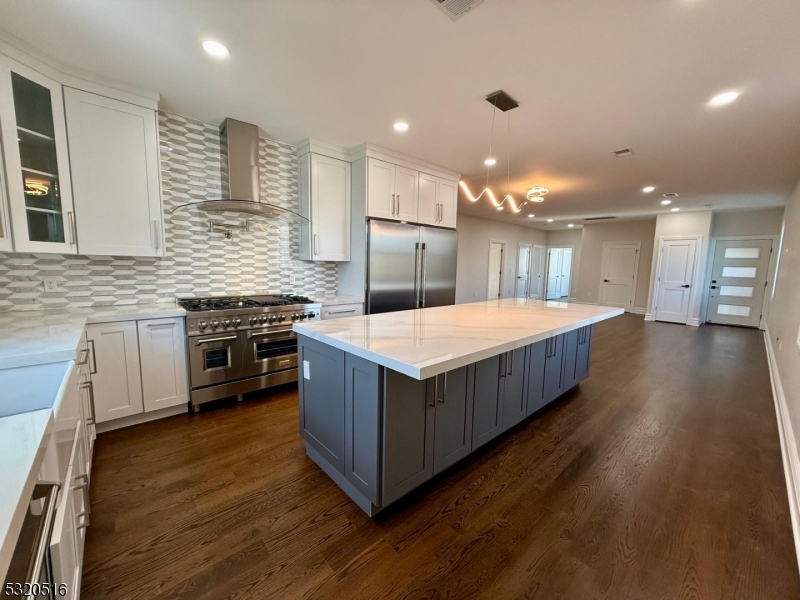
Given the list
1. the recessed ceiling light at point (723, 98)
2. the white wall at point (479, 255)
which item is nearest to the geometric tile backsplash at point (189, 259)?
the recessed ceiling light at point (723, 98)

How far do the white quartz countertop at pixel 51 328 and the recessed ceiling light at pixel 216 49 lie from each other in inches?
70.9

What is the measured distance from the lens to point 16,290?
230 cm

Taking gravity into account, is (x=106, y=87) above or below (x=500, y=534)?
above

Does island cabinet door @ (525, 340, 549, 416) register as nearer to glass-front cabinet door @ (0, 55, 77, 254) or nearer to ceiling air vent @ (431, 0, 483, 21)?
ceiling air vent @ (431, 0, 483, 21)

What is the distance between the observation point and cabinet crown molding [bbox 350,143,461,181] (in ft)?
11.6

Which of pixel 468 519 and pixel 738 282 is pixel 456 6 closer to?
pixel 468 519

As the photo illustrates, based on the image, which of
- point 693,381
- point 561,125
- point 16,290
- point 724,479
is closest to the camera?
point 724,479

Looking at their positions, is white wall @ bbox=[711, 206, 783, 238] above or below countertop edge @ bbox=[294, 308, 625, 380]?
above

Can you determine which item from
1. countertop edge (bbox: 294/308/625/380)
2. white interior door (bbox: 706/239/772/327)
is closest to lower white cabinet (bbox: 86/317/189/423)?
countertop edge (bbox: 294/308/625/380)

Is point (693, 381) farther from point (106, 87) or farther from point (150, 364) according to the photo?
point (106, 87)

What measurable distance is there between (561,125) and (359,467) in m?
3.18

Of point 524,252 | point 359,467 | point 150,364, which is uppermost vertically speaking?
point 524,252

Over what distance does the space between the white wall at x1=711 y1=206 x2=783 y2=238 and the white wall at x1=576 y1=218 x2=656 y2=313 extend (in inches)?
46.8

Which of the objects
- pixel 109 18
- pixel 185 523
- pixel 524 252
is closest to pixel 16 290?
pixel 109 18
